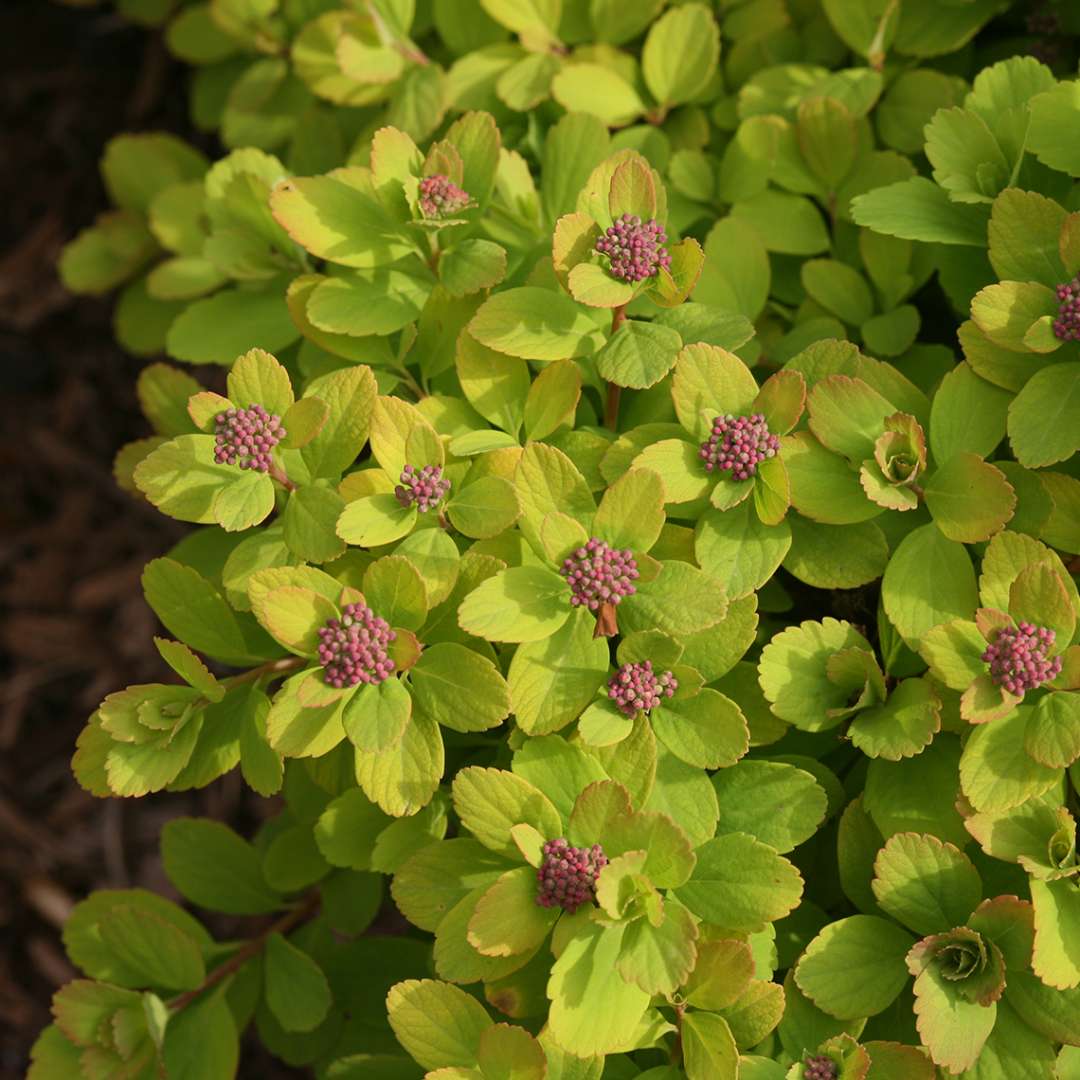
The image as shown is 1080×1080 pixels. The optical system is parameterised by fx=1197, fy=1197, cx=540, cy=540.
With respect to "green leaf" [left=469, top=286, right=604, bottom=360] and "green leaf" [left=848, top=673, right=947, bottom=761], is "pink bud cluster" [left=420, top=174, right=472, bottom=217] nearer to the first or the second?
"green leaf" [left=469, top=286, right=604, bottom=360]

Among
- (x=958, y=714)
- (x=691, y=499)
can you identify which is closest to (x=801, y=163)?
(x=691, y=499)

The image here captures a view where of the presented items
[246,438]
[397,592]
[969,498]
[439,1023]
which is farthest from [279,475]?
[969,498]

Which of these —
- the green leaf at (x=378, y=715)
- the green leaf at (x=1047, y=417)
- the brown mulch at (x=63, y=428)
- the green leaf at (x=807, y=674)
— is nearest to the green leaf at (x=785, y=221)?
the green leaf at (x=1047, y=417)

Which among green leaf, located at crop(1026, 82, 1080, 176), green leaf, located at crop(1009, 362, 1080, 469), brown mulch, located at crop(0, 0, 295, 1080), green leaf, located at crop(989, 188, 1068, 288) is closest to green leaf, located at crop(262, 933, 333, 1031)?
green leaf, located at crop(1009, 362, 1080, 469)

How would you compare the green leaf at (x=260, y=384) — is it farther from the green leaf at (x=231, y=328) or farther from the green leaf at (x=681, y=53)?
the green leaf at (x=681, y=53)

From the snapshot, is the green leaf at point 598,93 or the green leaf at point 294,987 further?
the green leaf at point 598,93

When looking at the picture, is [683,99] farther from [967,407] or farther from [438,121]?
[967,407]

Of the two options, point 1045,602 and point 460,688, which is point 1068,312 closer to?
point 1045,602
